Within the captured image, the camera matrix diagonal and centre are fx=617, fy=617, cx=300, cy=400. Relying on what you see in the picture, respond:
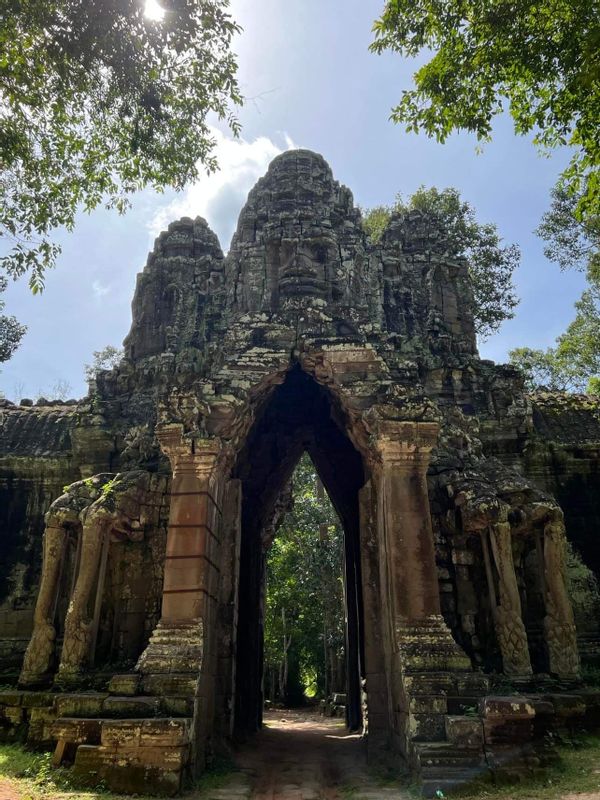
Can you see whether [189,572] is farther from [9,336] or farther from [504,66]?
[9,336]

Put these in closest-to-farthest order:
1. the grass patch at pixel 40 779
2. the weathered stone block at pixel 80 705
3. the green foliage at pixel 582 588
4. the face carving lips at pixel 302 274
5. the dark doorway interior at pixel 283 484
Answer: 1. the grass patch at pixel 40 779
2. the weathered stone block at pixel 80 705
3. the green foliage at pixel 582 588
4. the dark doorway interior at pixel 283 484
5. the face carving lips at pixel 302 274

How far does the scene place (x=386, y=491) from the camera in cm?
817

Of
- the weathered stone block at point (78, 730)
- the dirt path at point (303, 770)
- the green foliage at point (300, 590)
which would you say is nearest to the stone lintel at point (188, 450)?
the weathered stone block at point (78, 730)

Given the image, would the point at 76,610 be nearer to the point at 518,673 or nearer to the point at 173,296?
the point at 518,673

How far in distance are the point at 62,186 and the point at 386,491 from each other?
22.6 feet

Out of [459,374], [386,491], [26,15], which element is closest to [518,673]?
[386,491]

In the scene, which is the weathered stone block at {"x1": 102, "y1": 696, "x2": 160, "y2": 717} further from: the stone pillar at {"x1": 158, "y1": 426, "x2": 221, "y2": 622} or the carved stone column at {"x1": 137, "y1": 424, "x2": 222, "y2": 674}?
the stone pillar at {"x1": 158, "y1": 426, "x2": 221, "y2": 622}

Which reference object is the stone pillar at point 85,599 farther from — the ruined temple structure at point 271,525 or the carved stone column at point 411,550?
the carved stone column at point 411,550

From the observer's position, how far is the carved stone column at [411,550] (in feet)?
23.5

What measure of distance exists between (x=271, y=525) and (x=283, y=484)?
1.31 m

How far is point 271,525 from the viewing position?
14.4 m

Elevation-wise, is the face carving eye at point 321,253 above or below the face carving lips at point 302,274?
above

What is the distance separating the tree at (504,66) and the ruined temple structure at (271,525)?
129 inches

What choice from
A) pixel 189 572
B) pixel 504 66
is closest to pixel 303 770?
pixel 189 572
